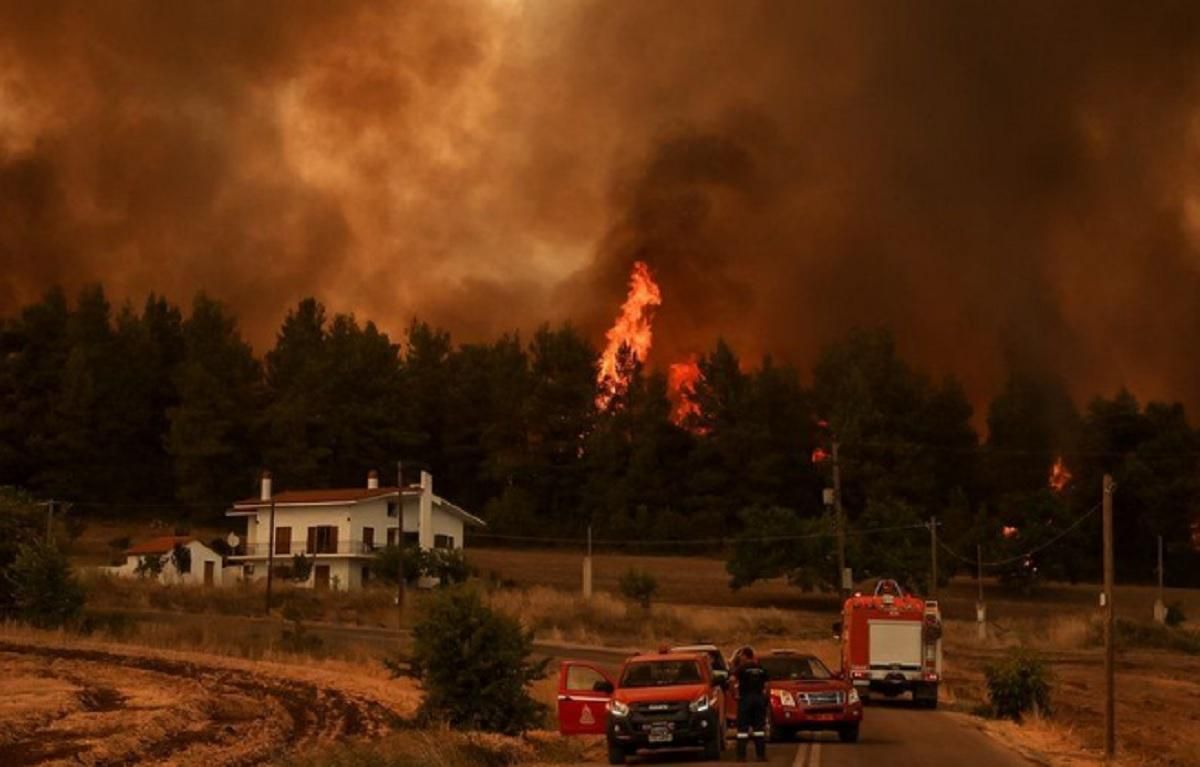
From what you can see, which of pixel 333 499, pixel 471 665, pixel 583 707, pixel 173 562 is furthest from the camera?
pixel 333 499

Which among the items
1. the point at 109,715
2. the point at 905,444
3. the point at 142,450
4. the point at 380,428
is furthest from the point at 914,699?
the point at 142,450

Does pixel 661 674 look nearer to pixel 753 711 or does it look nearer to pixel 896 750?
pixel 753 711

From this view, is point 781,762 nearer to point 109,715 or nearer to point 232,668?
point 109,715

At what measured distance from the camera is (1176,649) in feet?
253

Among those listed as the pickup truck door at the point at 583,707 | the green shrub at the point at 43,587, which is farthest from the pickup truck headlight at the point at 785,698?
the green shrub at the point at 43,587

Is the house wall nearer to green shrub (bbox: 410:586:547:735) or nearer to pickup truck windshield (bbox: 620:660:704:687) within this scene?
green shrub (bbox: 410:586:547:735)

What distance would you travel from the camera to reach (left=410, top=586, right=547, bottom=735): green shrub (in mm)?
30609

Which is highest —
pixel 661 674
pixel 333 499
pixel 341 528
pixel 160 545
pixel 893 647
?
pixel 333 499

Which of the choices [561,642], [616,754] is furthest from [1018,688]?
[561,642]

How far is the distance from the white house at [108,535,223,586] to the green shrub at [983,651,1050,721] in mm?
55383

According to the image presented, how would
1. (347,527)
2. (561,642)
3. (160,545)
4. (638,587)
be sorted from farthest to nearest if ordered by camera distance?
(160,545)
(347,527)
(638,587)
(561,642)

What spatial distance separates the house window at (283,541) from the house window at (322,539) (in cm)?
225

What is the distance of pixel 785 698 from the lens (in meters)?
32.2

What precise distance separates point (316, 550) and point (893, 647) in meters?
54.7
